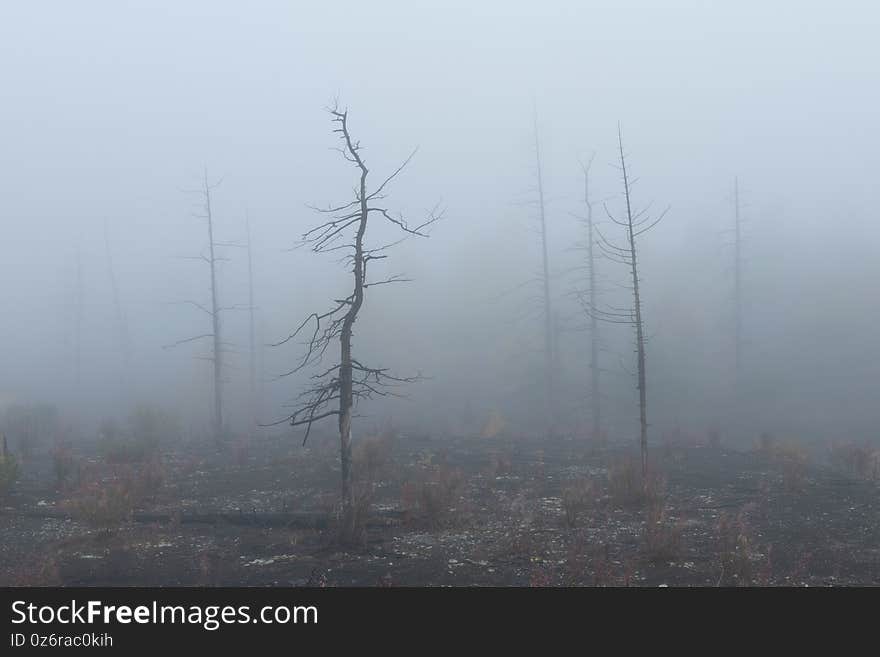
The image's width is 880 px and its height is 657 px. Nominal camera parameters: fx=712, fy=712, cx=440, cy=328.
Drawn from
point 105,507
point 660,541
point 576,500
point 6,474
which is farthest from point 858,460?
point 6,474

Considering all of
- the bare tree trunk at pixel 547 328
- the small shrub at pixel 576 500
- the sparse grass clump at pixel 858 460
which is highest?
the bare tree trunk at pixel 547 328

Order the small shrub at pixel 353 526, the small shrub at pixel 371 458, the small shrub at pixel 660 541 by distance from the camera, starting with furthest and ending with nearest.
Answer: the small shrub at pixel 371 458 < the small shrub at pixel 353 526 < the small shrub at pixel 660 541

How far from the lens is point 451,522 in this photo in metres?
13.2

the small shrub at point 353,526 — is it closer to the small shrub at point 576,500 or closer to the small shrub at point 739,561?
the small shrub at point 576,500

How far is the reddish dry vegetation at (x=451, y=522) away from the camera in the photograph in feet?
32.5

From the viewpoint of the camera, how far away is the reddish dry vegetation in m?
9.90

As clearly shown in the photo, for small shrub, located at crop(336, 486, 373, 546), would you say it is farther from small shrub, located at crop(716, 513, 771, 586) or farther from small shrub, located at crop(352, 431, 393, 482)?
small shrub, located at crop(716, 513, 771, 586)

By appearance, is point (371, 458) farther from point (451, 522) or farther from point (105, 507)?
point (105, 507)

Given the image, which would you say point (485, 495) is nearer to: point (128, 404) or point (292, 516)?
point (292, 516)

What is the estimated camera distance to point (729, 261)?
4703 centimetres

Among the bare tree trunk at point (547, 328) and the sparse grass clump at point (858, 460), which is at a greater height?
the bare tree trunk at point (547, 328)

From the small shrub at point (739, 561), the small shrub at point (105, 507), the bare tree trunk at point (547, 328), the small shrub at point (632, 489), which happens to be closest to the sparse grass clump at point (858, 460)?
the small shrub at point (632, 489)

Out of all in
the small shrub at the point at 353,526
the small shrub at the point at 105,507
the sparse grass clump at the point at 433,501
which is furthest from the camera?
→ the small shrub at the point at 105,507

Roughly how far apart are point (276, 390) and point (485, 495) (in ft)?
104
